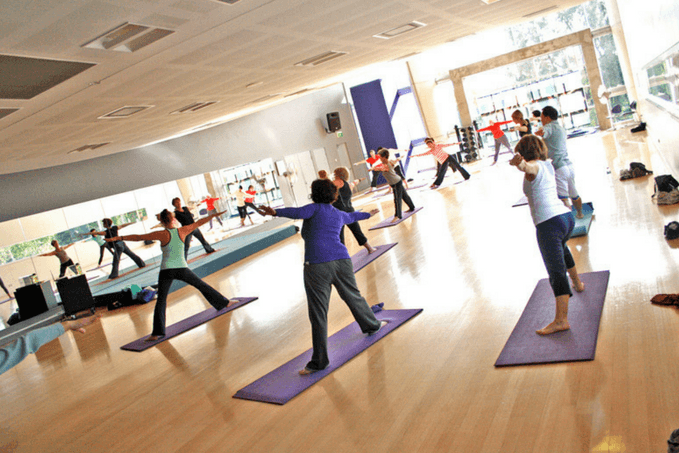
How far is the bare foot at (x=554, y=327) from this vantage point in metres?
3.88

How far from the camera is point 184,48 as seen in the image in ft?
16.6

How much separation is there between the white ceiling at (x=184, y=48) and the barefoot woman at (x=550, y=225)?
247cm

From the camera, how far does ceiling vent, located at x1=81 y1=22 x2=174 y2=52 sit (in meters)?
4.10

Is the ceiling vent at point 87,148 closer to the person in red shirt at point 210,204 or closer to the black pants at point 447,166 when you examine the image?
the person in red shirt at point 210,204

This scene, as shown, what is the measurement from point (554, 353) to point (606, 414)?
0.82m

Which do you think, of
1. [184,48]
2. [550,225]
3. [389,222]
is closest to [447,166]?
[389,222]

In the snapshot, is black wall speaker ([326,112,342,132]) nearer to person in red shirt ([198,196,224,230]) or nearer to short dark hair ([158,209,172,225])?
person in red shirt ([198,196,224,230])

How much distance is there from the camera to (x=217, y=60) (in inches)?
237

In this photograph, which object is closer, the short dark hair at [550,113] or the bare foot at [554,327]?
the bare foot at [554,327]

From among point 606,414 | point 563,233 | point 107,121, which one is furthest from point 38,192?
point 606,414

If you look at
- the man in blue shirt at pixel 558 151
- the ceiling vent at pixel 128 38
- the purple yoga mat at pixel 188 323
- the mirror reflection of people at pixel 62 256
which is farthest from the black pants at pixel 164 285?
the mirror reflection of people at pixel 62 256

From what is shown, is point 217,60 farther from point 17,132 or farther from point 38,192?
point 38,192

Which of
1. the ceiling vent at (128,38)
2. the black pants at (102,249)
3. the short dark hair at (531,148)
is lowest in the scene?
the black pants at (102,249)

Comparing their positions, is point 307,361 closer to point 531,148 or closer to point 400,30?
point 531,148
